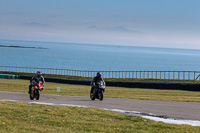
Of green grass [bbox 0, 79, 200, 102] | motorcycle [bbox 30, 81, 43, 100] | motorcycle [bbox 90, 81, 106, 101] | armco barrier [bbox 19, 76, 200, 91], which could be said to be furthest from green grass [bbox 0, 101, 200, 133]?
armco barrier [bbox 19, 76, 200, 91]

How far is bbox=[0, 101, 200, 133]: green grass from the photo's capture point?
1054cm

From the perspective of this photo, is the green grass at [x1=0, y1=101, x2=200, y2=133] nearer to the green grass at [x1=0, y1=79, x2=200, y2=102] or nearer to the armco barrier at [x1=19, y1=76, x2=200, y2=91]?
the green grass at [x1=0, y1=79, x2=200, y2=102]

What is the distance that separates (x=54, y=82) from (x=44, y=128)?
46.2 m

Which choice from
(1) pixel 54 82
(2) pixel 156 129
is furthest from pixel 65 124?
(1) pixel 54 82

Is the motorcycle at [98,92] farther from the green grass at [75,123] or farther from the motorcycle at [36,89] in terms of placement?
the green grass at [75,123]

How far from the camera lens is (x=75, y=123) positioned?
38.4 ft

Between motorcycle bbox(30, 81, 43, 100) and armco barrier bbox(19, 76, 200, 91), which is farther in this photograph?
armco barrier bbox(19, 76, 200, 91)

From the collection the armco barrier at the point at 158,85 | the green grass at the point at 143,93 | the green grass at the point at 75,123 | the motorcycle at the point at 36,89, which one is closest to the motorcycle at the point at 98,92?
the motorcycle at the point at 36,89

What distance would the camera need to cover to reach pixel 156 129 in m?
10.9

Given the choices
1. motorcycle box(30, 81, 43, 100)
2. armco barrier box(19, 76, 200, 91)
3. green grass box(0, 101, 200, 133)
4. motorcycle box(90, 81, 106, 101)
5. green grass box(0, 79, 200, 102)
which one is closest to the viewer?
green grass box(0, 101, 200, 133)

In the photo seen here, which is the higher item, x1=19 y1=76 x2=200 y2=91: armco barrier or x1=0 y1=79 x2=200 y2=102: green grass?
x1=19 y1=76 x2=200 y2=91: armco barrier

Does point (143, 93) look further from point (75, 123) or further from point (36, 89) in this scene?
point (75, 123)

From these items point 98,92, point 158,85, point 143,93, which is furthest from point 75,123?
point 158,85

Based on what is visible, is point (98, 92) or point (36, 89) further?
point (98, 92)
